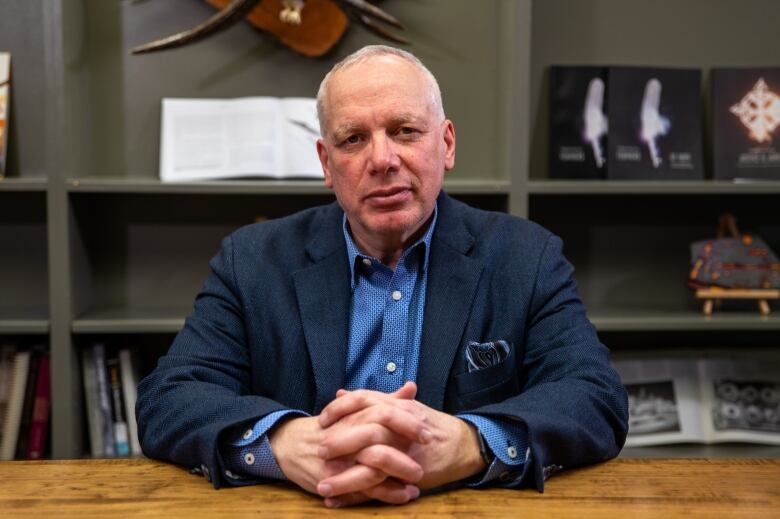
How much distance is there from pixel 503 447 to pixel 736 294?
174 centimetres

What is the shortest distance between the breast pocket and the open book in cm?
136

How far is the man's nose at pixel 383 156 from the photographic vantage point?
147 cm

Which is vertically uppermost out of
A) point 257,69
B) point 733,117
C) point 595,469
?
point 257,69

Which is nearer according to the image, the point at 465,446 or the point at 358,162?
the point at 465,446

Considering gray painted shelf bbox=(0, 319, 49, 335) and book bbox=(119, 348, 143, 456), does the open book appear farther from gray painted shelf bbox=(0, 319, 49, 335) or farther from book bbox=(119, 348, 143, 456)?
gray painted shelf bbox=(0, 319, 49, 335)

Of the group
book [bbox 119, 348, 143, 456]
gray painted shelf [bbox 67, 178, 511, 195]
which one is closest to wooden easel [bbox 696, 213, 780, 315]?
gray painted shelf [bbox 67, 178, 511, 195]

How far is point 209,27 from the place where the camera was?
2.56 m

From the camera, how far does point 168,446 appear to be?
1.24 metres

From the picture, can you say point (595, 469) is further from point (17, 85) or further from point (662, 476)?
point (17, 85)

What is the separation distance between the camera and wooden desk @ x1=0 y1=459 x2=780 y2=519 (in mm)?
997

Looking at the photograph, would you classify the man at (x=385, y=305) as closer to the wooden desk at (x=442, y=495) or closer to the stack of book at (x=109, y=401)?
the wooden desk at (x=442, y=495)

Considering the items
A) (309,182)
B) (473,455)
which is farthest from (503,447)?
(309,182)

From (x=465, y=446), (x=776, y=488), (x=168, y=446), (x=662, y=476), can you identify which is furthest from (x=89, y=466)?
(x=776, y=488)

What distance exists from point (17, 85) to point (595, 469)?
227 centimetres
